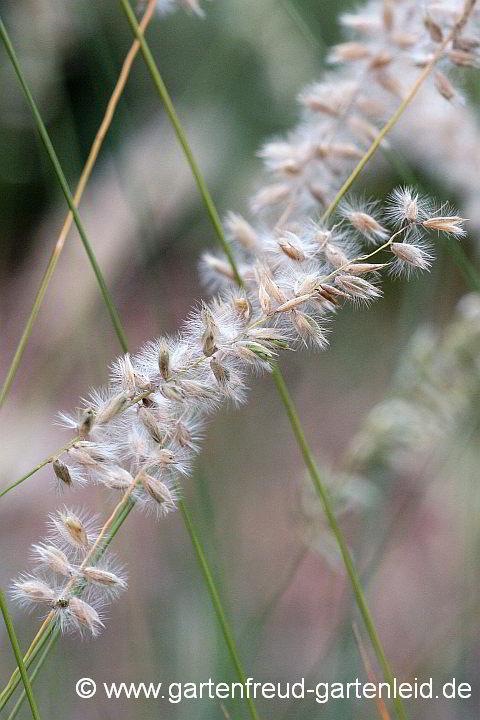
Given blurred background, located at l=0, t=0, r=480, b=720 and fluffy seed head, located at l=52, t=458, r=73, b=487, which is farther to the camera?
blurred background, located at l=0, t=0, r=480, b=720

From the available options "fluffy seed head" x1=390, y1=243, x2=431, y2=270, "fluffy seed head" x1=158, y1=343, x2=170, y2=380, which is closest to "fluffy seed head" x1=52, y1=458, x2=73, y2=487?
"fluffy seed head" x1=158, y1=343, x2=170, y2=380

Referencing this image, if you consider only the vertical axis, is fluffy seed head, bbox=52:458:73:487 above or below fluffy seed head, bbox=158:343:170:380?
below

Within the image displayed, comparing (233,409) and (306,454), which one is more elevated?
(233,409)

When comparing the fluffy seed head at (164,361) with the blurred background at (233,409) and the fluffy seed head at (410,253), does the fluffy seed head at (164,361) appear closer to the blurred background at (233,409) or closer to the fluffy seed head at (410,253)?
the fluffy seed head at (410,253)

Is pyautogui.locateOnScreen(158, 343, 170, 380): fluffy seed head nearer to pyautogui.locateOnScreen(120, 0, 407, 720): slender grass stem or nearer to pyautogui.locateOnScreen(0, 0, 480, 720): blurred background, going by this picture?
pyautogui.locateOnScreen(120, 0, 407, 720): slender grass stem

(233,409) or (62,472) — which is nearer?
(62,472)

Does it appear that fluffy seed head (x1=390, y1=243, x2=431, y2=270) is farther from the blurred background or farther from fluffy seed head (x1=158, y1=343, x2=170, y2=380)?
the blurred background

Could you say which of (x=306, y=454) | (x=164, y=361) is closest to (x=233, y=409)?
(x=306, y=454)

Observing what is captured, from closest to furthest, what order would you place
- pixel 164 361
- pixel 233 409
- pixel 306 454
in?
pixel 164 361 → pixel 306 454 → pixel 233 409

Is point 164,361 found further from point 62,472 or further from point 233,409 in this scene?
point 233,409
